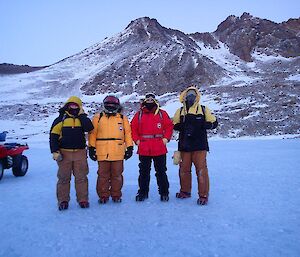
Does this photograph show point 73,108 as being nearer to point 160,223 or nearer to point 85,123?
point 85,123

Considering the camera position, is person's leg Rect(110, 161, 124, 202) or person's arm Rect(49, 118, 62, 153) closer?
person's arm Rect(49, 118, 62, 153)

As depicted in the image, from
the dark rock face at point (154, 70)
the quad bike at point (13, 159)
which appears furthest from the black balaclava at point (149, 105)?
the dark rock face at point (154, 70)

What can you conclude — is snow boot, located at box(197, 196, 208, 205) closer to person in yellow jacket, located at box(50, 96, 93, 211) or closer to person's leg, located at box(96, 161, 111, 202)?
person's leg, located at box(96, 161, 111, 202)

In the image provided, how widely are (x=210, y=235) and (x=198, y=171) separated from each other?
1987 mm

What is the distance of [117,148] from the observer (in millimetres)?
6484

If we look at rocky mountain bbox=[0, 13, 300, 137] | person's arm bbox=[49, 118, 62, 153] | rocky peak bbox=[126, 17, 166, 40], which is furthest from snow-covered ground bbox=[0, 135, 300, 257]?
rocky peak bbox=[126, 17, 166, 40]

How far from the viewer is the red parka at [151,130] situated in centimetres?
663

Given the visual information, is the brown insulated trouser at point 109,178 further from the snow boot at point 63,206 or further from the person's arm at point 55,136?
the person's arm at point 55,136

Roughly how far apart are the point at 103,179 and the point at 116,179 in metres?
0.23

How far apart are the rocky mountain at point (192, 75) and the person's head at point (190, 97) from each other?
65.5 feet

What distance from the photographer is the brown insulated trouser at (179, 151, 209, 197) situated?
6359mm

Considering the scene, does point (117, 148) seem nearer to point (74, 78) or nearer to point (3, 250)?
point (3, 250)

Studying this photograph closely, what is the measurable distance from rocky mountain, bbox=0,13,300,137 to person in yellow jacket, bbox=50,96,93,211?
20772 mm

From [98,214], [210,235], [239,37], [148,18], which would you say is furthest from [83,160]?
[239,37]
